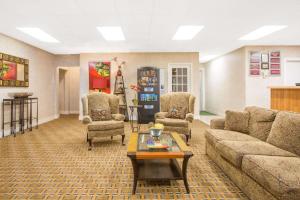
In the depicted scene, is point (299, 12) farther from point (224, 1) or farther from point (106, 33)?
point (106, 33)

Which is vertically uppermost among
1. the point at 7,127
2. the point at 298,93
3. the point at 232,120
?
the point at 298,93

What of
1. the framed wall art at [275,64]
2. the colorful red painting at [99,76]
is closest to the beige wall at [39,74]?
the colorful red painting at [99,76]

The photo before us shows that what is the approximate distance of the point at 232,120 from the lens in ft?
10.9

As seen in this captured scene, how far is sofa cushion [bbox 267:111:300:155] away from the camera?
224 cm

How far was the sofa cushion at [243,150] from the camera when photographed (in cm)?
220

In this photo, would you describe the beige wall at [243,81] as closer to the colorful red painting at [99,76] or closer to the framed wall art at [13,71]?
the colorful red painting at [99,76]

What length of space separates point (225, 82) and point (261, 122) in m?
5.85

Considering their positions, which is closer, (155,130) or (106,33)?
(155,130)

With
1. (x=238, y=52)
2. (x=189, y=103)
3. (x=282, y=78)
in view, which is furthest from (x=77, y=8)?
(x=282, y=78)

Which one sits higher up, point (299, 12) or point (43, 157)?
point (299, 12)

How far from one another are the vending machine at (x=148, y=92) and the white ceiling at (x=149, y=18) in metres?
1.30

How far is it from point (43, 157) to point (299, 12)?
5.64 metres

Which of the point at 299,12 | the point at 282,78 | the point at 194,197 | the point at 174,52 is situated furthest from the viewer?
the point at 174,52

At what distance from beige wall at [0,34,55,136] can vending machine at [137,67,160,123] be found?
356 cm
